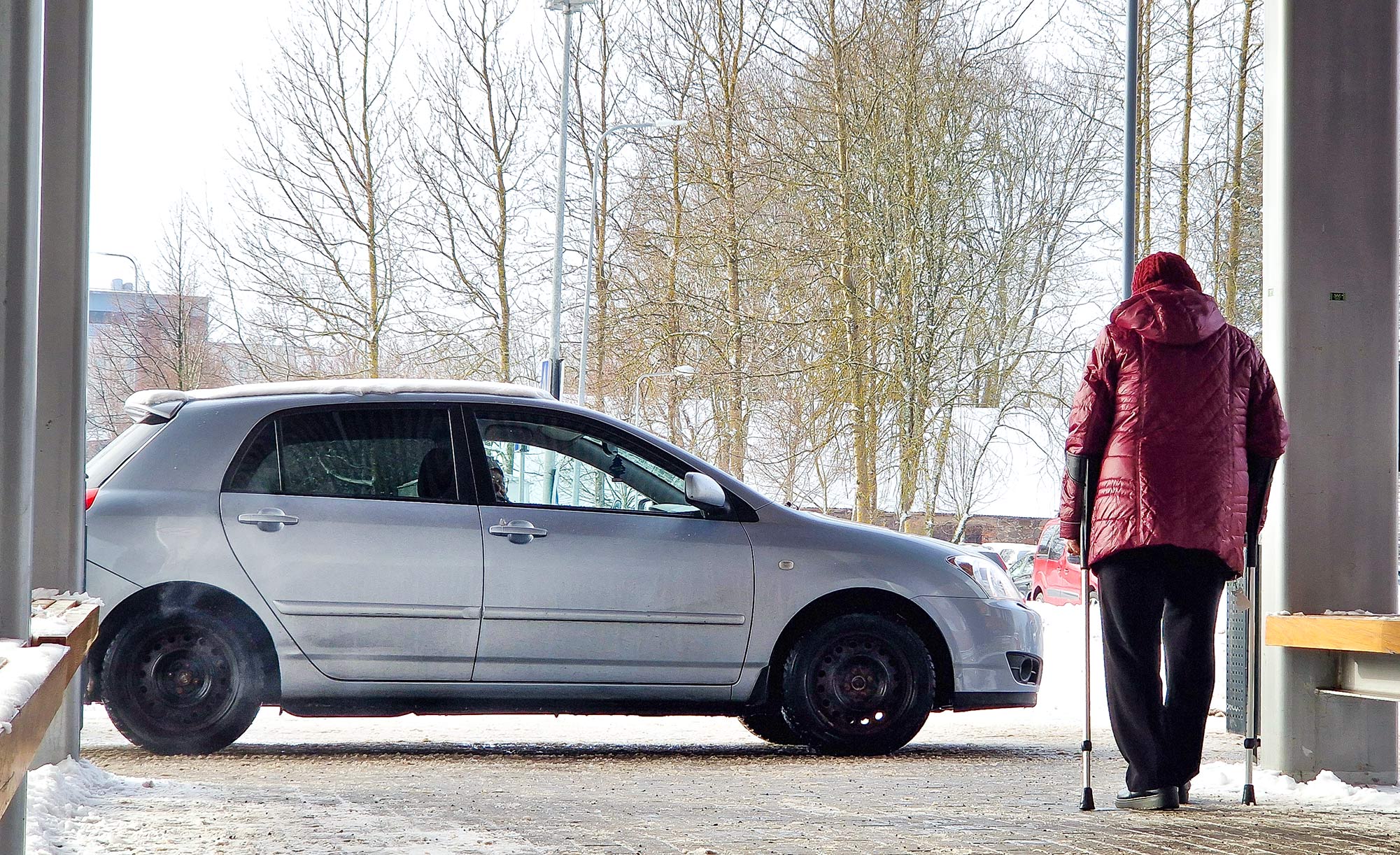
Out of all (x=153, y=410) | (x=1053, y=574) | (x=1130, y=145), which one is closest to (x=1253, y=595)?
(x=153, y=410)

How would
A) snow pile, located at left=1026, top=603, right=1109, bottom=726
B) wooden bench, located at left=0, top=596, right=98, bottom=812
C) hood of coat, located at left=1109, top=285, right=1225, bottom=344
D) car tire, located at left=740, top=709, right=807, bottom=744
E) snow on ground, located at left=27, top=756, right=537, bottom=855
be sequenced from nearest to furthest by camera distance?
wooden bench, located at left=0, top=596, right=98, bottom=812 → snow on ground, located at left=27, top=756, right=537, bottom=855 → hood of coat, located at left=1109, top=285, right=1225, bottom=344 → car tire, located at left=740, top=709, right=807, bottom=744 → snow pile, located at left=1026, top=603, right=1109, bottom=726

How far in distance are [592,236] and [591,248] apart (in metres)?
0.25

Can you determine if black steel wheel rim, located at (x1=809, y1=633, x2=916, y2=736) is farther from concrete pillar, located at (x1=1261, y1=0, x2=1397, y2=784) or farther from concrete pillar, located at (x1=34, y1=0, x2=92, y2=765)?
concrete pillar, located at (x1=34, y1=0, x2=92, y2=765)

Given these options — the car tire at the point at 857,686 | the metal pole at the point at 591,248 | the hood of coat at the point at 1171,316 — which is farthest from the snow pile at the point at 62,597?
the metal pole at the point at 591,248

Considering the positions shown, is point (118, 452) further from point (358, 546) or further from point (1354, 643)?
point (1354, 643)

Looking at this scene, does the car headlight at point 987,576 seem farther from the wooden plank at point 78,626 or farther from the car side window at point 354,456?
the wooden plank at point 78,626

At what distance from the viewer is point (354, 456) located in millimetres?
6906

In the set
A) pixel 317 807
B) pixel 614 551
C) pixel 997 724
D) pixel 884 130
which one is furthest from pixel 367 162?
pixel 317 807

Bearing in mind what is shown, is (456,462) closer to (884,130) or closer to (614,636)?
(614,636)

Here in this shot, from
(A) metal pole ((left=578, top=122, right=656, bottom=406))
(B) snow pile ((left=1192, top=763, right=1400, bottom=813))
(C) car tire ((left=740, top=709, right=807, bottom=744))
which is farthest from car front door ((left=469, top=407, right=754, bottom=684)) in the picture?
(A) metal pole ((left=578, top=122, right=656, bottom=406))

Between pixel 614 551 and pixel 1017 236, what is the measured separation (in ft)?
62.1

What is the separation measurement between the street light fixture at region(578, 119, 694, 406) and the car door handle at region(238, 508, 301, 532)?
60.2 ft

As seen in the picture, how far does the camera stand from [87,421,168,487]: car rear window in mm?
6801

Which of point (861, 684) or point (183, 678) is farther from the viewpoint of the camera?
point (861, 684)
